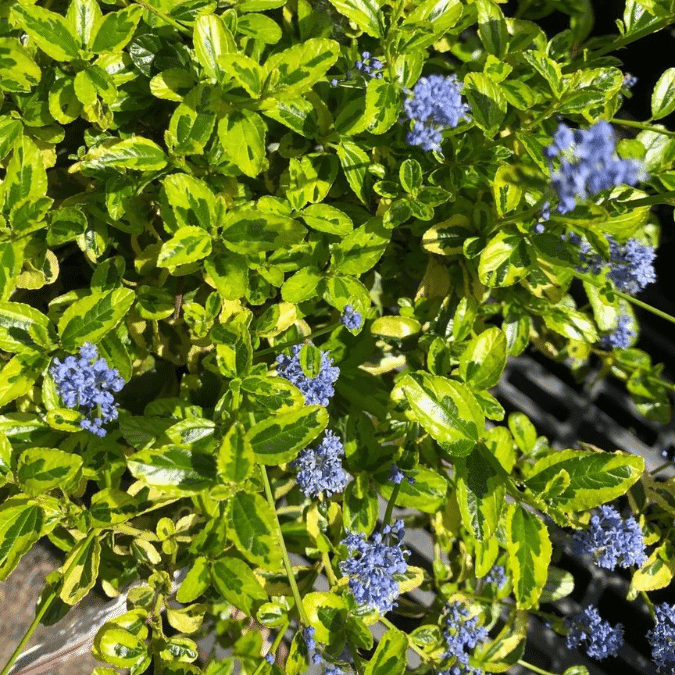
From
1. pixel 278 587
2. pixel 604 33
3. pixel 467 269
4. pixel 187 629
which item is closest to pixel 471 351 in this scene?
pixel 467 269

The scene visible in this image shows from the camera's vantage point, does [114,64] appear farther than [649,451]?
No

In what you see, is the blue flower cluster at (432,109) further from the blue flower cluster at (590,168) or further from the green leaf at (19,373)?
the green leaf at (19,373)

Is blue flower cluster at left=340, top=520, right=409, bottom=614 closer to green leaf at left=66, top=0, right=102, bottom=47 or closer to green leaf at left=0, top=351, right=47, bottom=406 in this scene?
green leaf at left=0, top=351, right=47, bottom=406

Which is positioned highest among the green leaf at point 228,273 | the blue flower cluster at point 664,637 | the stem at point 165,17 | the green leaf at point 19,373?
the stem at point 165,17

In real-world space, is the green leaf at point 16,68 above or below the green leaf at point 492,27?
below

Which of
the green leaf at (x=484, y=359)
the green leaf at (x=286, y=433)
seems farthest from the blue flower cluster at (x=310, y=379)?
the green leaf at (x=484, y=359)

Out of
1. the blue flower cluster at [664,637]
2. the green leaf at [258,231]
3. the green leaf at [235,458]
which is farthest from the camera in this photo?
the blue flower cluster at [664,637]

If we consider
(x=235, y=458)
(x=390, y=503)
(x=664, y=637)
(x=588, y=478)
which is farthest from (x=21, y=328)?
(x=664, y=637)

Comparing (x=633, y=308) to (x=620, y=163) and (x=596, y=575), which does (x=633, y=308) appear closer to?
(x=596, y=575)
